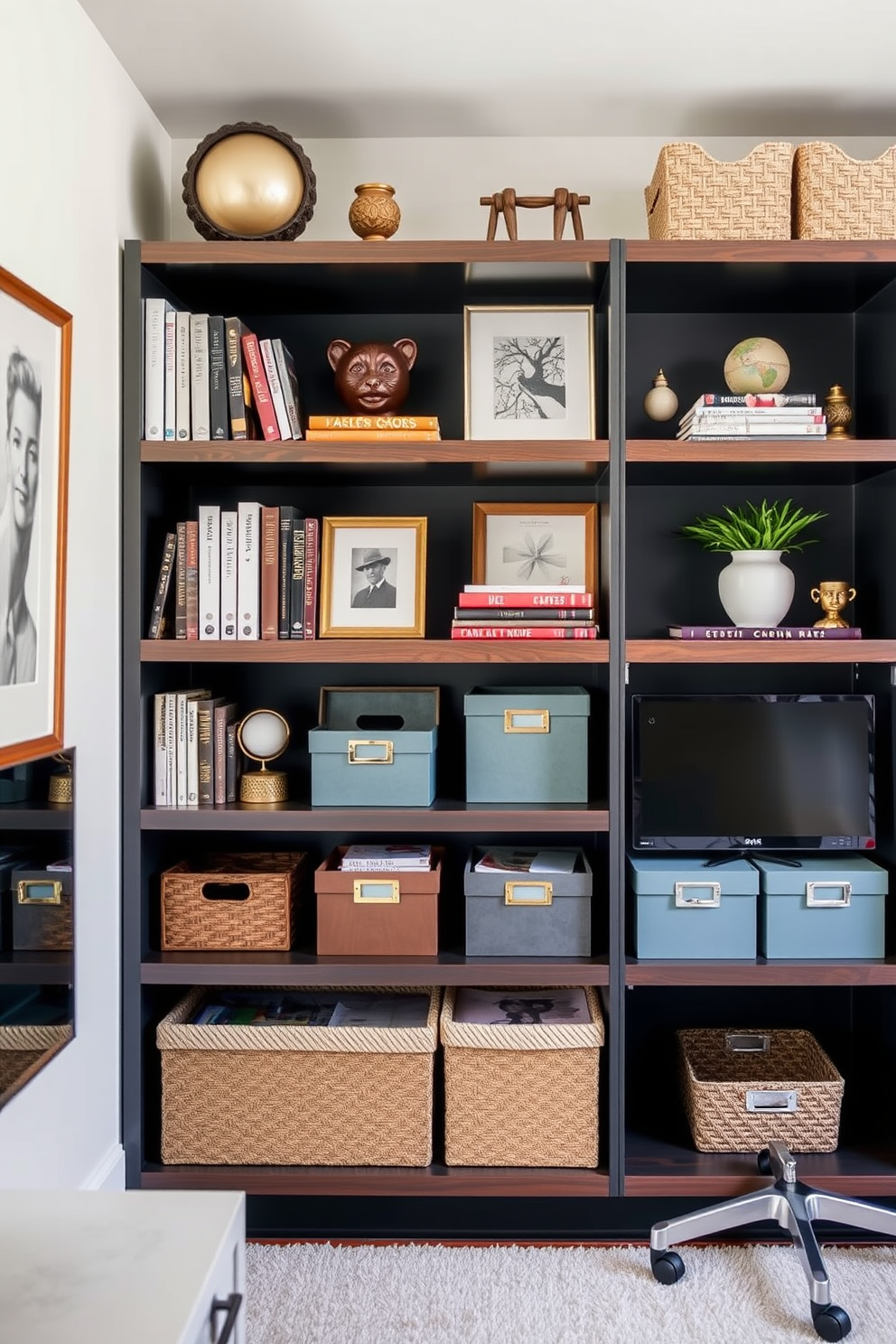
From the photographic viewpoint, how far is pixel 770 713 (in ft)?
8.19

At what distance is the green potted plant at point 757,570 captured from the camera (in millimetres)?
2479

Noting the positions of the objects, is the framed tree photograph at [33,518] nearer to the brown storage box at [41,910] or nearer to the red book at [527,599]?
the brown storage box at [41,910]

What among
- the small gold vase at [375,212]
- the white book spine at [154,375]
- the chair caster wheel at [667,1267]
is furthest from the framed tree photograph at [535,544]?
the chair caster wheel at [667,1267]

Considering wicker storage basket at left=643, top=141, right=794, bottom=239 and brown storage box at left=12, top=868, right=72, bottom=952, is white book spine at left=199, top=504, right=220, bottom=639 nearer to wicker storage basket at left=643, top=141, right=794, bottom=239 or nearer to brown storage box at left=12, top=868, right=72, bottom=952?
brown storage box at left=12, top=868, right=72, bottom=952

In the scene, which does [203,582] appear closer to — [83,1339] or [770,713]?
[770,713]

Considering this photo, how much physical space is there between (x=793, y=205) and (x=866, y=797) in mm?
1367

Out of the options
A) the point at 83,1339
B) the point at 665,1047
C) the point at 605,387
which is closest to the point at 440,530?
the point at 605,387

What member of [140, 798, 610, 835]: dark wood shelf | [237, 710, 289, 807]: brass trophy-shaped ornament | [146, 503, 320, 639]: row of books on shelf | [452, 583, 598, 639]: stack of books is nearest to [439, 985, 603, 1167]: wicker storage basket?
[140, 798, 610, 835]: dark wood shelf

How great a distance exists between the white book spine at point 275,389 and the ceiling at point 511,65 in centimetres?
63

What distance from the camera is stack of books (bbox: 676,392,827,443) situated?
238cm

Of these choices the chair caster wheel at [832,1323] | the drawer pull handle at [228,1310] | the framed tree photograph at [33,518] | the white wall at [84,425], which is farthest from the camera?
the chair caster wheel at [832,1323]

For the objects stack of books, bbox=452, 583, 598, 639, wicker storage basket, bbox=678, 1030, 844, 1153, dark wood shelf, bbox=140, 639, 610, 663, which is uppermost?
stack of books, bbox=452, 583, 598, 639

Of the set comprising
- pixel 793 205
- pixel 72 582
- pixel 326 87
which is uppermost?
pixel 326 87

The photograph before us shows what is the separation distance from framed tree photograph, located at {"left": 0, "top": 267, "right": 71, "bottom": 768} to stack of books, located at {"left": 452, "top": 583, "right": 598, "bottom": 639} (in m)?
0.90
